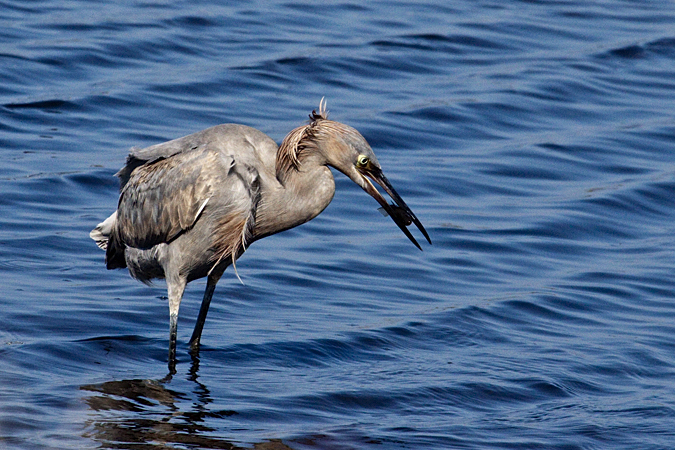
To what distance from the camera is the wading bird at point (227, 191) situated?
19.7 feet

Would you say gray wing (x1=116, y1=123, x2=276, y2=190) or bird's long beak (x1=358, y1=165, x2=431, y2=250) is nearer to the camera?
bird's long beak (x1=358, y1=165, x2=431, y2=250)

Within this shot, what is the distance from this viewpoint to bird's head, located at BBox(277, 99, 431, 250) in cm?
591

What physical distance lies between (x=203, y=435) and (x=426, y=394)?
1.51 metres

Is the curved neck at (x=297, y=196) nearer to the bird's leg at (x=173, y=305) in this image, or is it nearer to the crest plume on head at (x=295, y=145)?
the crest plume on head at (x=295, y=145)

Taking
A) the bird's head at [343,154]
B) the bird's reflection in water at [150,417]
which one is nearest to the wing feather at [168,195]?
the bird's head at [343,154]

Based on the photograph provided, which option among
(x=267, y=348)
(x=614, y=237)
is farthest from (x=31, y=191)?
(x=614, y=237)

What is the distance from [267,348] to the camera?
7.01m

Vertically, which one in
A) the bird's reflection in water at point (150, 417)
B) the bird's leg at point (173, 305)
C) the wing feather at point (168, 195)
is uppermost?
the wing feather at point (168, 195)

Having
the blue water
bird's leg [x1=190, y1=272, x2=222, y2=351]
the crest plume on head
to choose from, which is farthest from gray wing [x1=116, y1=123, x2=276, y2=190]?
the blue water

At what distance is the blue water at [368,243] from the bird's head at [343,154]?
119 centimetres

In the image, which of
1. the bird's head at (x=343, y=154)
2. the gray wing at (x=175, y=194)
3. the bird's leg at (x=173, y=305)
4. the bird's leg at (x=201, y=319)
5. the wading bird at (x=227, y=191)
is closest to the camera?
the bird's head at (x=343, y=154)

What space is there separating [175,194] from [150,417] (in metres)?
1.39

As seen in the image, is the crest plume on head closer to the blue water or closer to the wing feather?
the wing feather

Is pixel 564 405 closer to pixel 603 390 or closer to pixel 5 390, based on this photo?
pixel 603 390
